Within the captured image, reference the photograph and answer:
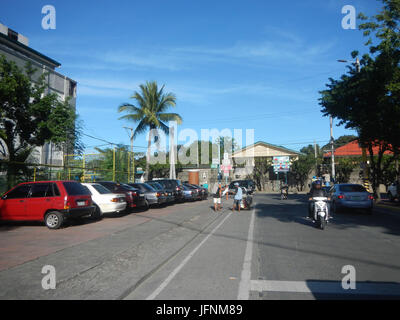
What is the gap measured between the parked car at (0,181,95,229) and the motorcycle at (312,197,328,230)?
8321 mm

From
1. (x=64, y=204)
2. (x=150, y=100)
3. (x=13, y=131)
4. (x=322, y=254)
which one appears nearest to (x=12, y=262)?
(x=64, y=204)

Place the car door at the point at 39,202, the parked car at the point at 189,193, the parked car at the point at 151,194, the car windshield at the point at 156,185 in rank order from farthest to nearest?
1. the parked car at the point at 189,193
2. the car windshield at the point at 156,185
3. the parked car at the point at 151,194
4. the car door at the point at 39,202

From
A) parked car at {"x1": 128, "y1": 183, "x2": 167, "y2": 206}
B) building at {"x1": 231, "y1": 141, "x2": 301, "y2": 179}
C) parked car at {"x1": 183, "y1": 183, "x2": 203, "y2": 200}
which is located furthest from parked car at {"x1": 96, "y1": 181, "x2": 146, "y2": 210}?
building at {"x1": 231, "y1": 141, "x2": 301, "y2": 179}

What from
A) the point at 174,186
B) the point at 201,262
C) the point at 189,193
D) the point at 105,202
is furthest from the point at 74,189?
the point at 189,193

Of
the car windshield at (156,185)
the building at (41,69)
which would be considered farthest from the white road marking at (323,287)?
the building at (41,69)

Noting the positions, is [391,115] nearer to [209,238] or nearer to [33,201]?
[209,238]

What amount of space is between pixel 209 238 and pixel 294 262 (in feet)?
11.9

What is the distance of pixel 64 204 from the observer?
11.7 metres

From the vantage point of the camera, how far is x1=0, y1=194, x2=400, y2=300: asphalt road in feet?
16.8

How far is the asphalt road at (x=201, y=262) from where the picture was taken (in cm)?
513

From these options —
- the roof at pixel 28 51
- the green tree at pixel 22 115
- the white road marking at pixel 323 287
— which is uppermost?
the roof at pixel 28 51

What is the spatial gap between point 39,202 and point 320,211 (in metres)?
9.80

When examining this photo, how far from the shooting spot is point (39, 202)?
1191 cm

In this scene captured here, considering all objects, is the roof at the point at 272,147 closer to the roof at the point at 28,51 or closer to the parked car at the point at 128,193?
the roof at the point at 28,51
